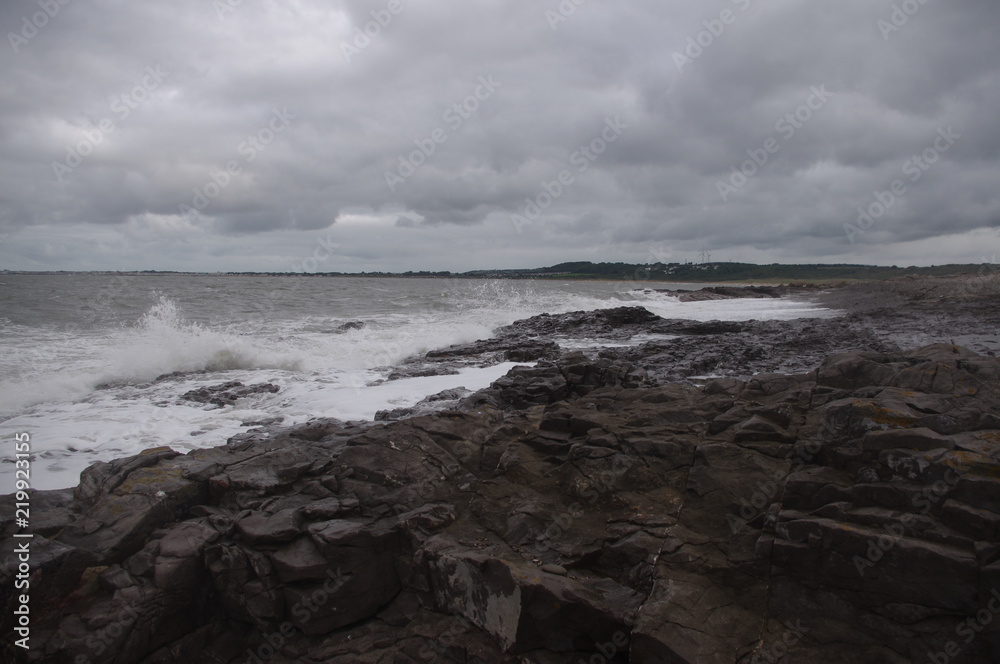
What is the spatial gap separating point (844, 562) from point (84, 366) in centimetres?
1718

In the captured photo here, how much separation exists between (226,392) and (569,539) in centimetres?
996

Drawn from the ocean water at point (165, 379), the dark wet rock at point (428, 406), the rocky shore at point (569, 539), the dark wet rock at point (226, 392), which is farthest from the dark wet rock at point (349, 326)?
the rocky shore at point (569, 539)

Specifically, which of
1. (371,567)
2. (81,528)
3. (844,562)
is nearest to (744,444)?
(844,562)

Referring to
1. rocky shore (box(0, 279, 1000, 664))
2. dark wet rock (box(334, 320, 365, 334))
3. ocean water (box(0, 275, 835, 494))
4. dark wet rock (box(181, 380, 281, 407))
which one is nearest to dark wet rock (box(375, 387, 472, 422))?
ocean water (box(0, 275, 835, 494))

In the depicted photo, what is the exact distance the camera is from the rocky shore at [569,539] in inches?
146

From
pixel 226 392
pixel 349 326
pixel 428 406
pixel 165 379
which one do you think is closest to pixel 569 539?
pixel 428 406

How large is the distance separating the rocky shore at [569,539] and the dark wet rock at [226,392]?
16.9 ft

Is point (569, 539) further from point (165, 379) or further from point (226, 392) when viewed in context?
point (165, 379)

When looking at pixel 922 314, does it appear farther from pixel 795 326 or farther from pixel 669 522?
pixel 669 522

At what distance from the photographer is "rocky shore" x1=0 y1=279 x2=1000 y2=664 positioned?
3.71 meters

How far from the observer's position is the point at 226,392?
12.1 metres

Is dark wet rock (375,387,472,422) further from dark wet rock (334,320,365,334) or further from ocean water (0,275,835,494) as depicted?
dark wet rock (334,320,365,334)

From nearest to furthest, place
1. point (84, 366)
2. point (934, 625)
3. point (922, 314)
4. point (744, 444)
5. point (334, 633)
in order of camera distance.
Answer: point (934, 625), point (334, 633), point (744, 444), point (84, 366), point (922, 314)

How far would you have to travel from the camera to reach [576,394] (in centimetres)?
1043
